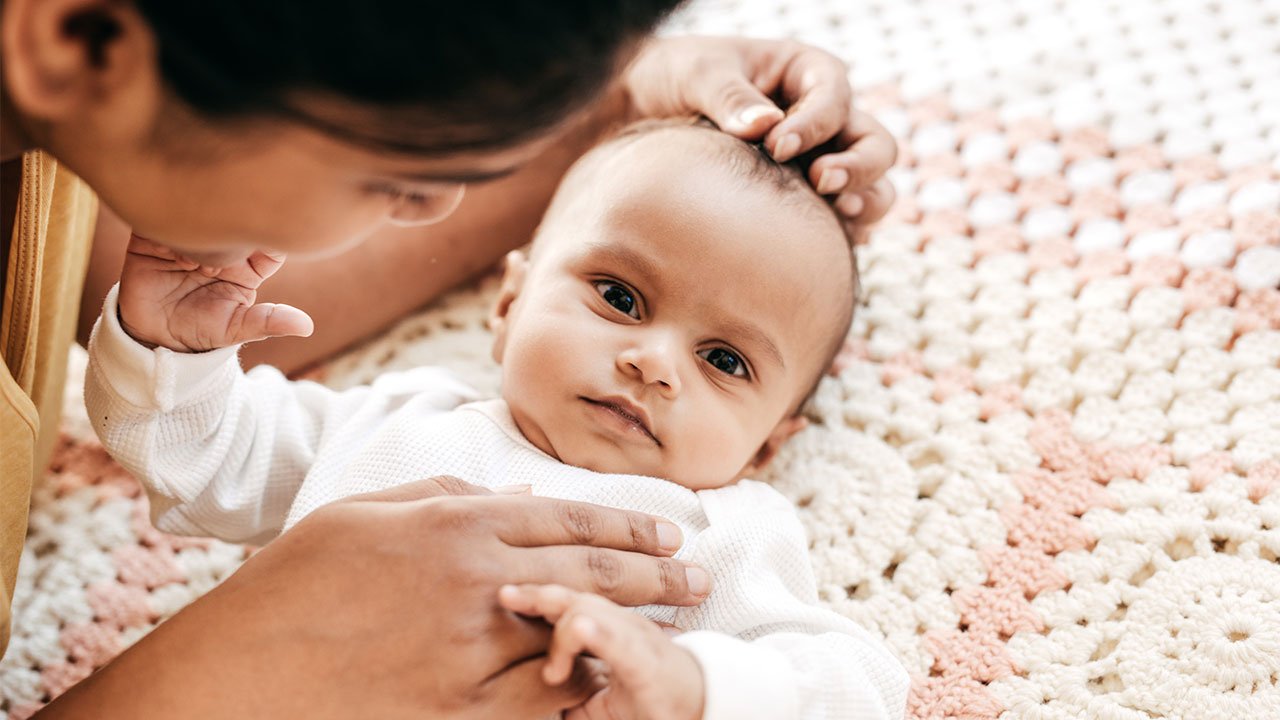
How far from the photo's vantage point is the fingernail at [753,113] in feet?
3.75

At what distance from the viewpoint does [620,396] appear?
0.98m

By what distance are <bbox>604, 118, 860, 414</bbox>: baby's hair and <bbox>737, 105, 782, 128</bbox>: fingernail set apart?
22 millimetres

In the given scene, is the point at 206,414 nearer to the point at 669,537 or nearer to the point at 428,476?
the point at 428,476

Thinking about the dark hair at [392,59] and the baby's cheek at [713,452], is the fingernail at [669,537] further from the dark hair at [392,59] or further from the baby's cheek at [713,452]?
the dark hair at [392,59]

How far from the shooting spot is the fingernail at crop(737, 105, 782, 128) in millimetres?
1142

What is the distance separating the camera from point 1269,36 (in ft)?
4.89

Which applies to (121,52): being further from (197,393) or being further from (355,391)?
(355,391)

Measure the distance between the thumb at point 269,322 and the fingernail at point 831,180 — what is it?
0.56 m

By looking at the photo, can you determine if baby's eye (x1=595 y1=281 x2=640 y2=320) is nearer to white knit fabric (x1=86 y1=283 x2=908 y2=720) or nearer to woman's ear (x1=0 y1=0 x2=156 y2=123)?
white knit fabric (x1=86 y1=283 x2=908 y2=720)

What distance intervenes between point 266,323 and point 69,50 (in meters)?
0.43

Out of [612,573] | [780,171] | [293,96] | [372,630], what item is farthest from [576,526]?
[780,171]

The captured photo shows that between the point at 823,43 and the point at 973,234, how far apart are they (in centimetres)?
45

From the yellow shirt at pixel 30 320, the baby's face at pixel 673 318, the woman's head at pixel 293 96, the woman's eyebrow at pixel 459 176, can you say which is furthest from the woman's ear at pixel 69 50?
the baby's face at pixel 673 318

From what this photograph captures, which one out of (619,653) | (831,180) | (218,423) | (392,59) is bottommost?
(218,423)
